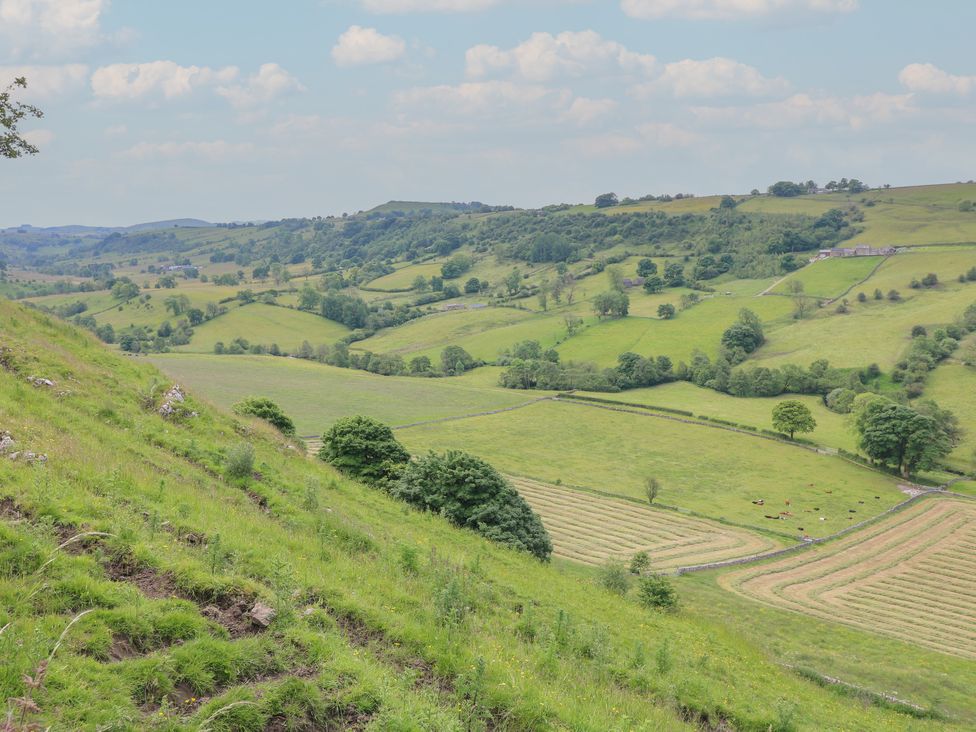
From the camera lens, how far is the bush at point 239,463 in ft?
71.6

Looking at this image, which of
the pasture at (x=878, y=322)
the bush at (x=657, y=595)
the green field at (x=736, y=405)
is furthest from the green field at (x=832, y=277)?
the bush at (x=657, y=595)

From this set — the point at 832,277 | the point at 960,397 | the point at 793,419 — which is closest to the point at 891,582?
the point at 793,419

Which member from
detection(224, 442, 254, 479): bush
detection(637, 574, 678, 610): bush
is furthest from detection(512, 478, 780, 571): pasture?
detection(224, 442, 254, 479): bush

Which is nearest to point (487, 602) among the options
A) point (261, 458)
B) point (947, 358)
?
point (261, 458)

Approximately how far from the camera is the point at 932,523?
222ft

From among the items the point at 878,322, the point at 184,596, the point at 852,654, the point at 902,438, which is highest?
the point at 184,596

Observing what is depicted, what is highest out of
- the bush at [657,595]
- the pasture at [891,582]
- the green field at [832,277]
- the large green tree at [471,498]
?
the green field at [832,277]

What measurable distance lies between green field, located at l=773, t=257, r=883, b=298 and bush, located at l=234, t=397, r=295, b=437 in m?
170

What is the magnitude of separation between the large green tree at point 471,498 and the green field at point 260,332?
5928 inches

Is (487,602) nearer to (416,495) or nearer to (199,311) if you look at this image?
(416,495)

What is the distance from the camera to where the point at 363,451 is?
3638cm

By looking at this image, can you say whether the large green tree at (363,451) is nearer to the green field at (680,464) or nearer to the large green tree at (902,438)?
the green field at (680,464)

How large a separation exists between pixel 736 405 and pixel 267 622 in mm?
116648

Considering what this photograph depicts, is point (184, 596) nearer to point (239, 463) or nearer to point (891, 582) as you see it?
point (239, 463)
